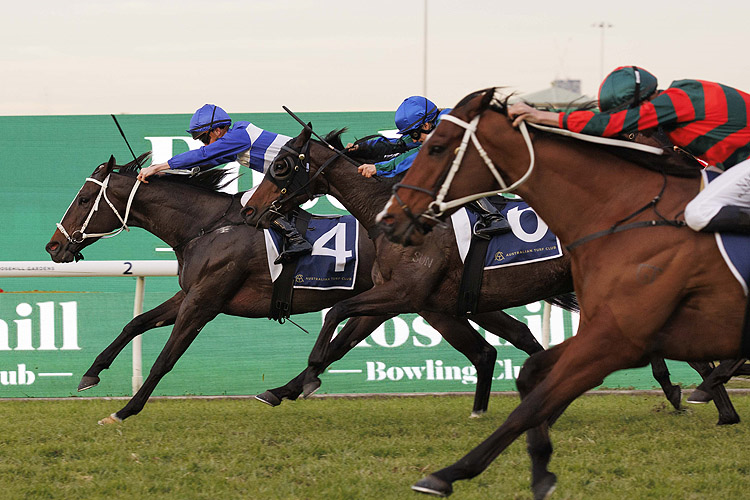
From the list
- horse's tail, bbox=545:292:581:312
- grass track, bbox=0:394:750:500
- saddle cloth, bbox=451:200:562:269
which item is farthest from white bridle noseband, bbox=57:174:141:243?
horse's tail, bbox=545:292:581:312

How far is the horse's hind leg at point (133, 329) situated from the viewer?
623 centimetres

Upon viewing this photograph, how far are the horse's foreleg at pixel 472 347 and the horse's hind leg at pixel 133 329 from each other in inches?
66.3

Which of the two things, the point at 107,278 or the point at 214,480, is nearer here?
the point at 214,480

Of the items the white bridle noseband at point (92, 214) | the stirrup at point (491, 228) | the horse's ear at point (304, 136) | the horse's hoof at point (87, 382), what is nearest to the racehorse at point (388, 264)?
the horse's ear at point (304, 136)

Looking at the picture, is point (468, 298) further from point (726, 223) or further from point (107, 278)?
point (107, 278)

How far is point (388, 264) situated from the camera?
5.61m

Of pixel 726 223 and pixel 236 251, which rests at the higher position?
pixel 726 223

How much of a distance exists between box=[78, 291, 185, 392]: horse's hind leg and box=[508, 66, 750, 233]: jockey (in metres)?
3.46

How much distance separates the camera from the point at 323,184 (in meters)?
5.85

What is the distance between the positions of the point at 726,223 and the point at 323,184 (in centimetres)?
288

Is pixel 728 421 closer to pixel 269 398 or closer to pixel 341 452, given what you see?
pixel 341 452

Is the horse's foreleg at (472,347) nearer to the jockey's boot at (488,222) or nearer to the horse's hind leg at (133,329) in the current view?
the jockey's boot at (488,222)

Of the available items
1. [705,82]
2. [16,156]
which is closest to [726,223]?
[705,82]

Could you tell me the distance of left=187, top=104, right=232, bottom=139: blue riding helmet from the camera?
21.6ft
